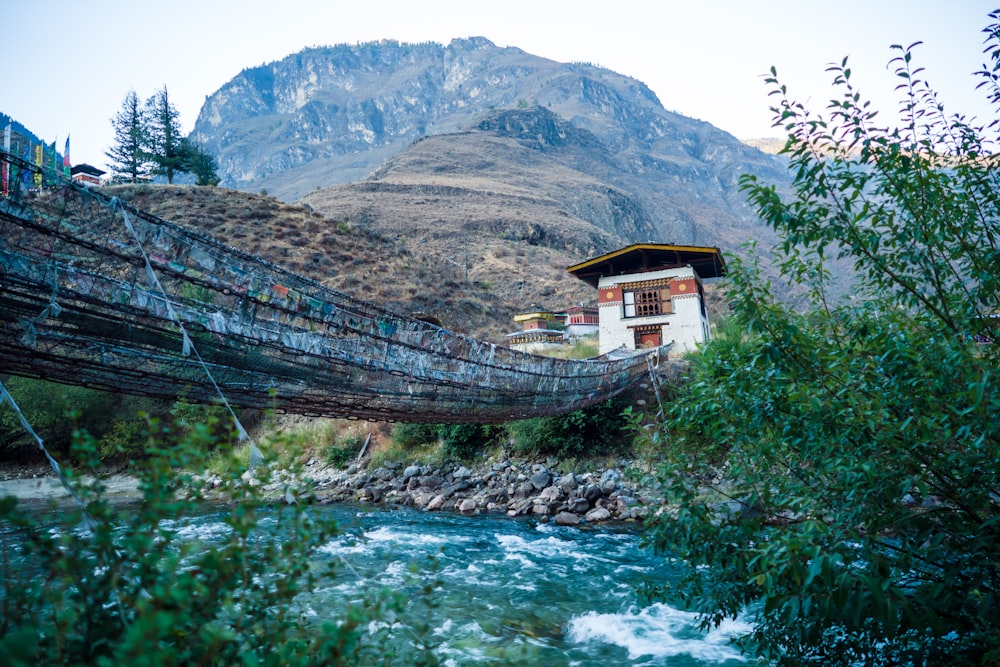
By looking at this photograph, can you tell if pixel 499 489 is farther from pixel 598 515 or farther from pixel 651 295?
pixel 651 295

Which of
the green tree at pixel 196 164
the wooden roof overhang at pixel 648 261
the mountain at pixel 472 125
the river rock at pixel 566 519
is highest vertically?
the mountain at pixel 472 125

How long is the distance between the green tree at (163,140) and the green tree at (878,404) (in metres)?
41.6

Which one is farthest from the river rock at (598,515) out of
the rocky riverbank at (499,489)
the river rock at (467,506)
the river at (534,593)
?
the river rock at (467,506)

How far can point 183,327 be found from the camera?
13.1 ft

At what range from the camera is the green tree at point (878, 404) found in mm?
2283

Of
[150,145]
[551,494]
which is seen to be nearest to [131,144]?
[150,145]

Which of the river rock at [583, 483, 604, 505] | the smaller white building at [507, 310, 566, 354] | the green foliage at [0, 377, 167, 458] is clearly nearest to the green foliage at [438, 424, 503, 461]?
the river rock at [583, 483, 604, 505]

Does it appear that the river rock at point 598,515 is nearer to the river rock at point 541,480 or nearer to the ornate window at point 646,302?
the river rock at point 541,480

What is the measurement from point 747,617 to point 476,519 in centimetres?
607

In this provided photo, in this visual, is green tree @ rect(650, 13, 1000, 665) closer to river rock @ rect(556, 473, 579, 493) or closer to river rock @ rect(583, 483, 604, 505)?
river rock @ rect(583, 483, 604, 505)

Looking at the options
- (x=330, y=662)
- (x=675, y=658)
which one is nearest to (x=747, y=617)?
(x=675, y=658)

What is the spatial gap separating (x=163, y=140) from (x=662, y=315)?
36.1 m

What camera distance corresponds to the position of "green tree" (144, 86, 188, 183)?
114 ft

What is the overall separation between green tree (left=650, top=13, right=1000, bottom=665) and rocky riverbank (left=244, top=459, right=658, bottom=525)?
7020mm
